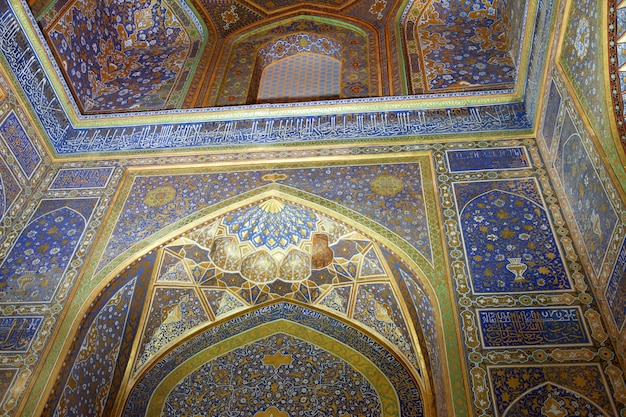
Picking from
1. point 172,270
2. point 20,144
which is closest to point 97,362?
point 172,270

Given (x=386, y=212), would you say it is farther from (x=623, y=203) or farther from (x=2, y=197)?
(x=2, y=197)

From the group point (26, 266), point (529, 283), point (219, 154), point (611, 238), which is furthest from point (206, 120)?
point (611, 238)

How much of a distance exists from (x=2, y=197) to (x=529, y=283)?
4.37m

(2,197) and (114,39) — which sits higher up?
(114,39)

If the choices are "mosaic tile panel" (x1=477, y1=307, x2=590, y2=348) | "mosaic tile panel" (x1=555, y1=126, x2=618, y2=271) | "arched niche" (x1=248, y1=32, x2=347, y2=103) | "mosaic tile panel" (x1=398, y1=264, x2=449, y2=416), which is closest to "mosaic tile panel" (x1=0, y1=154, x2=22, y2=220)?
"arched niche" (x1=248, y1=32, x2=347, y2=103)

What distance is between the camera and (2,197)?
16.4 ft

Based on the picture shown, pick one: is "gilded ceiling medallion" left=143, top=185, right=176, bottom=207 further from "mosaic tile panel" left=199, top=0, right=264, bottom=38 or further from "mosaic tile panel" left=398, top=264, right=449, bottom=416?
"mosaic tile panel" left=199, top=0, right=264, bottom=38

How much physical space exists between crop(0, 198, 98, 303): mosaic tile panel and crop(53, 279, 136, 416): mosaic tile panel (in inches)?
18.2

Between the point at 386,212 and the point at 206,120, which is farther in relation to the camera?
the point at 206,120

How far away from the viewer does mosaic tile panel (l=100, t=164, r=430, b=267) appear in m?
4.88

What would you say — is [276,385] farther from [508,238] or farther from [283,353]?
[508,238]

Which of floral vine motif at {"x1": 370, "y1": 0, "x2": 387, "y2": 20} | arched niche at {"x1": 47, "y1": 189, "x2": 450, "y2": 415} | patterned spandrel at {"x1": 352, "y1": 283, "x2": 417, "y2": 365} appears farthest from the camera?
floral vine motif at {"x1": 370, "y1": 0, "x2": 387, "y2": 20}

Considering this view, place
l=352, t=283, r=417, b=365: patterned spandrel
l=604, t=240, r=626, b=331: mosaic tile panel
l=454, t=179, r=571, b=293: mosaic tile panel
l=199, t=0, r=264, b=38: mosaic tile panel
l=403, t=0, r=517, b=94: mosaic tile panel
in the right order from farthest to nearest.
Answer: l=199, t=0, r=264, b=38: mosaic tile panel
l=403, t=0, r=517, b=94: mosaic tile panel
l=352, t=283, r=417, b=365: patterned spandrel
l=454, t=179, r=571, b=293: mosaic tile panel
l=604, t=240, r=626, b=331: mosaic tile panel

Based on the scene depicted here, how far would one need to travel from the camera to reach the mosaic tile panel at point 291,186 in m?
4.88
